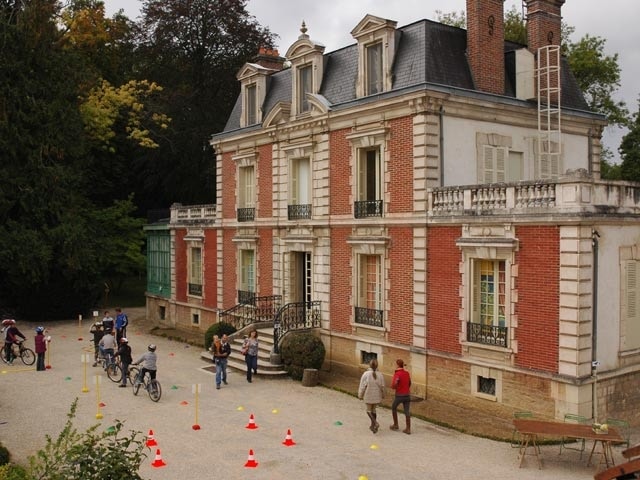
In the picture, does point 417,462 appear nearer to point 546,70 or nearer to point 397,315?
point 397,315

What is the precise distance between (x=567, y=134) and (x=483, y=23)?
4572 millimetres

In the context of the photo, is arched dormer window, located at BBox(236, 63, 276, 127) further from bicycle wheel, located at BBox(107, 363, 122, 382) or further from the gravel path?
bicycle wheel, located at BBox(107, 363, 122, 382)

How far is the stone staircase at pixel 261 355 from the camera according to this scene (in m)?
21.1

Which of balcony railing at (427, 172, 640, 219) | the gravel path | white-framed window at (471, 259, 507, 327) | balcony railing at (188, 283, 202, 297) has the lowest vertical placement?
the gravel path

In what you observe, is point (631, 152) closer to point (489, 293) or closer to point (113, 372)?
point (489, 293)

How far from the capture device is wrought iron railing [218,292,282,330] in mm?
24672

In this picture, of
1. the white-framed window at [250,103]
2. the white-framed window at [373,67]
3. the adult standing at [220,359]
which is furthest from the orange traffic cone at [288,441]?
the white-framed window at [250,103]

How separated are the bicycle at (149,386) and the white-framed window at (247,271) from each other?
8.13 meters

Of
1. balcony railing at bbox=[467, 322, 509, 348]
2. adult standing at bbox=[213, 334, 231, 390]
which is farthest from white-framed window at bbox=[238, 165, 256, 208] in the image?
balcony railing at bbox=[467, 322, 509, 348]

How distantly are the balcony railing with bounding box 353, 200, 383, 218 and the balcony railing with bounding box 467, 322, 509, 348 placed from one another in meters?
4.58

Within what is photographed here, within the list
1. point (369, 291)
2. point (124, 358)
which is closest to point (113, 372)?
point (124, 358)

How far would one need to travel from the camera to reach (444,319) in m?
18.2

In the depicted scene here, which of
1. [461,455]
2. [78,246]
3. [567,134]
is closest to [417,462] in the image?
[461,455]

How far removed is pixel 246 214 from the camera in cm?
2658
